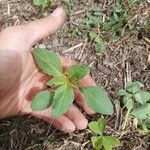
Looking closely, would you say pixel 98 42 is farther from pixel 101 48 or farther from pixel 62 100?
pixel 62 100

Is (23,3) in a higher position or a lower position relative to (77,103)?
higher

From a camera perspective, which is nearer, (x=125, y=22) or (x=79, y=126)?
(x=79, y=126)

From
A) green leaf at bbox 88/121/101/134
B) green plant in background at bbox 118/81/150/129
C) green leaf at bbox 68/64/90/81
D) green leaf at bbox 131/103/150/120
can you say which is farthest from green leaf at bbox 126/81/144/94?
green leaf at bbox 68/64/90/81

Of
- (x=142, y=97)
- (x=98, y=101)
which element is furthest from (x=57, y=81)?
(x=142, y=97)

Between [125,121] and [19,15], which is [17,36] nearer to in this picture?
[19,15]

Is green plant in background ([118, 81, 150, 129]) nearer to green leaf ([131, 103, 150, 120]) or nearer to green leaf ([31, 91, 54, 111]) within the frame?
green leaf ([131, 103, 150, 120])

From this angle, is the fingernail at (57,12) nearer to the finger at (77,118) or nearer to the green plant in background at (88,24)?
the green plant in background at (88,24)

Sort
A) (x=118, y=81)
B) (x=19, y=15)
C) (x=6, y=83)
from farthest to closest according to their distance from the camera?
(x=19, y=15)
(x=118, y=81)
(x=6, y=83)

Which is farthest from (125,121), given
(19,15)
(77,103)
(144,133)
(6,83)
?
(19,15)

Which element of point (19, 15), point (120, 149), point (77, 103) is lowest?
point (120, 149)
